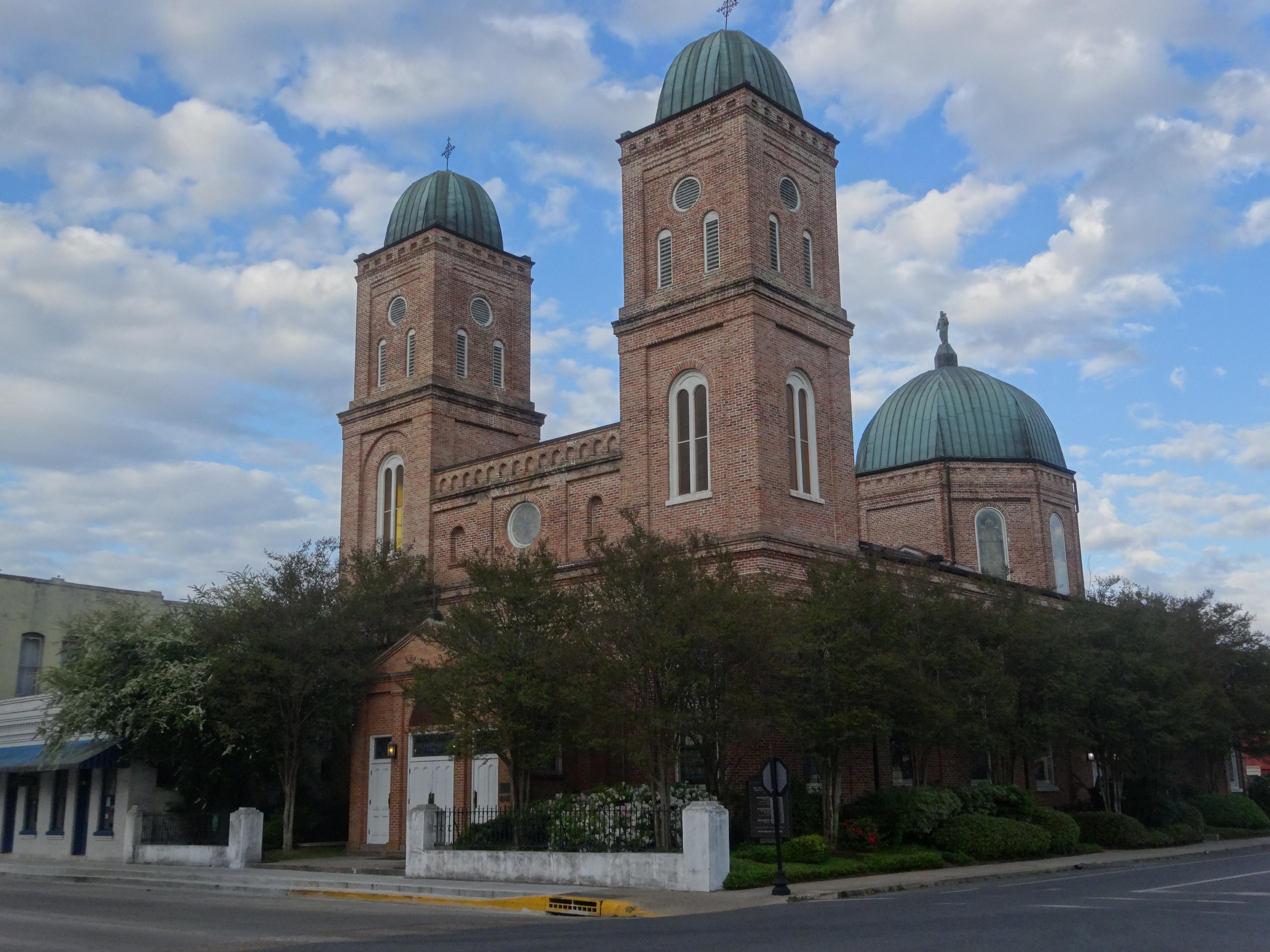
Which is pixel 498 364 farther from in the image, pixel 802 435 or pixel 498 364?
pixel 802 435

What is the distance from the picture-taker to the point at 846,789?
28000 millimetres

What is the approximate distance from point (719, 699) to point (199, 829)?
15301 mm

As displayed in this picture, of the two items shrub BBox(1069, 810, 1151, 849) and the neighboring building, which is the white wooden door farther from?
→ shrub BBox(1069, 810, 1151, 849)

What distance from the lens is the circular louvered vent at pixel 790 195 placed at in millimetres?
33219

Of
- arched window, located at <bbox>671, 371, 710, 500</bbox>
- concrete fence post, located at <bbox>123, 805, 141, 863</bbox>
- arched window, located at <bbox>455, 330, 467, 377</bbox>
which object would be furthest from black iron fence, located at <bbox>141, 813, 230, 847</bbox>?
arched window, located at <bbox>455, 330, 467, 377</bbox>

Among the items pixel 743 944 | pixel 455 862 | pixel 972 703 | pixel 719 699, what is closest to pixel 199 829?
pixel 455 862

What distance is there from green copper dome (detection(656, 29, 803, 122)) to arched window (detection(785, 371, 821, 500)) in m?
8.10

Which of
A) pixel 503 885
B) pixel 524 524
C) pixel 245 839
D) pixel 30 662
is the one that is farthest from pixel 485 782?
pixel 30 662

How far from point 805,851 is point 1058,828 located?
28.5ft

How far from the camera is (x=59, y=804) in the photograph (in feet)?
112

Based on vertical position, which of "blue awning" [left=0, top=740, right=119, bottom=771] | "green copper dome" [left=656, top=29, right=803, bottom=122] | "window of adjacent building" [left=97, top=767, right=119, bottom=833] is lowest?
"window of adjacent building" [left=97, top=767, right=119, bottom=833]

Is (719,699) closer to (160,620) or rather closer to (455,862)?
(455,862)

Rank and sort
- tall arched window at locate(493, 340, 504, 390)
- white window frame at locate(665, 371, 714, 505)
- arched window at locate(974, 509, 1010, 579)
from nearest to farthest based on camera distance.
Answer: white window frame at locate(665, 371, 714, 505), tall arched window at locate(493, 340, 504, 390), arched window at locate(974, 509, 1010, 579)

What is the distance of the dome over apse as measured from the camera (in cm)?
4784
